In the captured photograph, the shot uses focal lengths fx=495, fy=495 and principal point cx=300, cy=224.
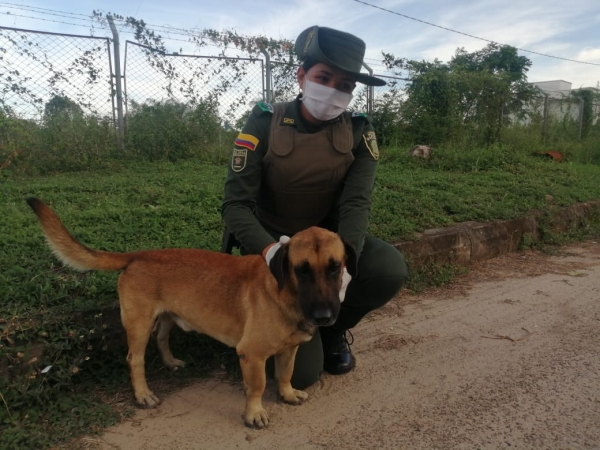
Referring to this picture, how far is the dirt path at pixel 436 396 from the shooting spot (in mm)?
2166

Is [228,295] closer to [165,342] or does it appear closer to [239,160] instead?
[165,342]

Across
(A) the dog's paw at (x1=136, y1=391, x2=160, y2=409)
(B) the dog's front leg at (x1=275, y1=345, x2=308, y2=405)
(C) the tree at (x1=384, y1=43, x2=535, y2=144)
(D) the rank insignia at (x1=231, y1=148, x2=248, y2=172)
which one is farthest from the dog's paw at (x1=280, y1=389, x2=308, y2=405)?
(C) the tree at (x1=384, y1=43, x2=535, y2=144)

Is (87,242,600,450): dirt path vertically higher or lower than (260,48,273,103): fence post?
lower

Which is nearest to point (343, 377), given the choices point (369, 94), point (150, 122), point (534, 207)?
point (534, 207)

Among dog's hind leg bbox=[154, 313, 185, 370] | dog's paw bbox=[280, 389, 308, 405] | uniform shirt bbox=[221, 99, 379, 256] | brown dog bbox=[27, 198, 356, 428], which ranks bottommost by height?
dog's paw bbox=[280, 389, 308, 405]

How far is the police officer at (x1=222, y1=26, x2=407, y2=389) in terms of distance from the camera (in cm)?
269

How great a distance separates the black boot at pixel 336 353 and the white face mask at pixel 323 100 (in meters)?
1.26

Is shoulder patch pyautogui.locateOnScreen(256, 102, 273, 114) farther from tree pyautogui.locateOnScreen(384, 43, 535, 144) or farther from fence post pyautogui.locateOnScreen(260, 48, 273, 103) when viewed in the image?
tree pyautogui.locateOnScreen(384, 43, 535, 144)

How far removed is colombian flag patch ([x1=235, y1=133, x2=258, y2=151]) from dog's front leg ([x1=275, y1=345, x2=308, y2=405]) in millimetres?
1129

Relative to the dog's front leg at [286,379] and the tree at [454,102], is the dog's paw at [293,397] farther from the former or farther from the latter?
the tree at [454,102]

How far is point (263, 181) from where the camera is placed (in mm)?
2900

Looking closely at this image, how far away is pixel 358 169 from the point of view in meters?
2.94

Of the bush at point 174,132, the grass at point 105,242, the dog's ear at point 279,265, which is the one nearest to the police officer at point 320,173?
the dog's ear at point 279,265

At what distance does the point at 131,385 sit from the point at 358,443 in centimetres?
119
